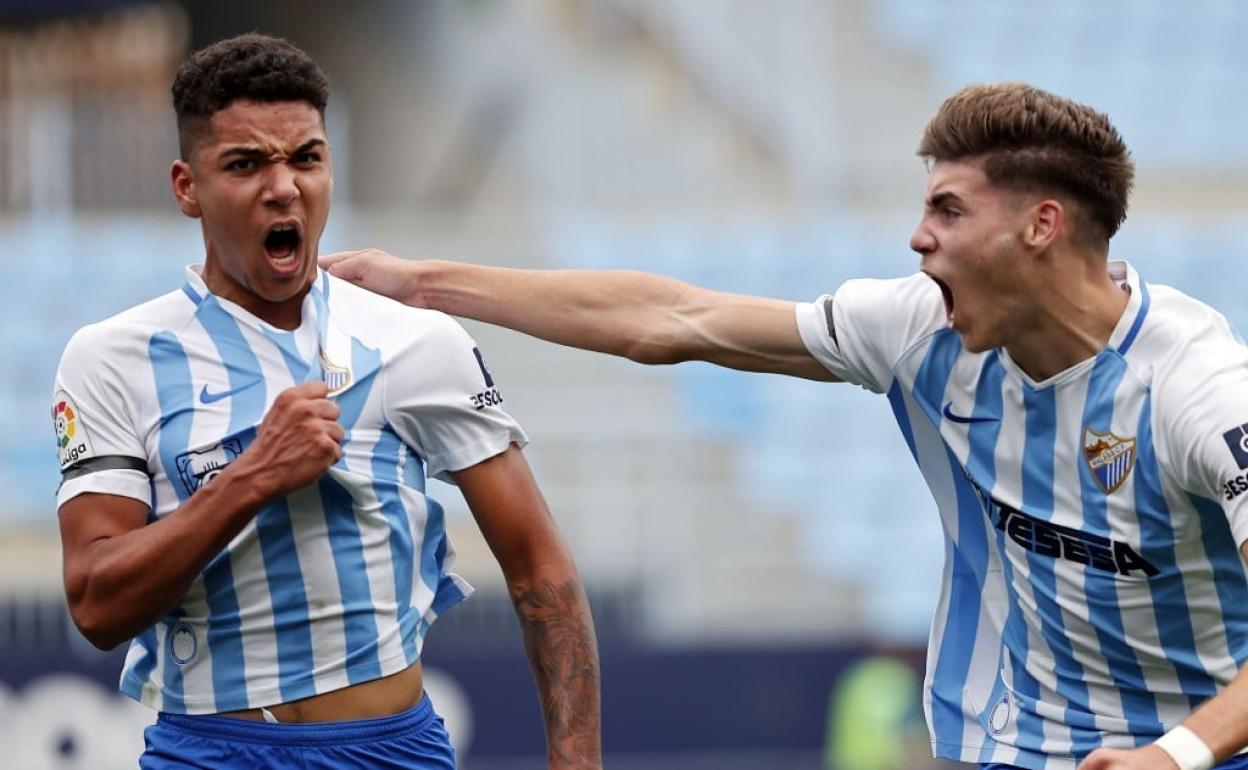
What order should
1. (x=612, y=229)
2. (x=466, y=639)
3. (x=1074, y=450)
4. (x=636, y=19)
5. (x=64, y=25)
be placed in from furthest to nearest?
(x=636, y=19)
(x=64, y=25)
(x=612, y=229)
(x=466, y=639)
(x=1074, y=450)

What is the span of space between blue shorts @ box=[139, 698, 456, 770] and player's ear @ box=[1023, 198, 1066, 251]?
155cm

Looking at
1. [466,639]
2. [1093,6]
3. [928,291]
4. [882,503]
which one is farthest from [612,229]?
[928,291]

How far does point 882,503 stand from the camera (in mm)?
12875

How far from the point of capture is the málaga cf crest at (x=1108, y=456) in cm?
397

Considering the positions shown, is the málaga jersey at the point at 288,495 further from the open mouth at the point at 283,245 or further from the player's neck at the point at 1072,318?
the player's neck at the point at 1072,318

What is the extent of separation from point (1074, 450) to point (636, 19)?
42.9 ft

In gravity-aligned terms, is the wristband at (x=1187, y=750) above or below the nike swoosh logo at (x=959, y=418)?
below

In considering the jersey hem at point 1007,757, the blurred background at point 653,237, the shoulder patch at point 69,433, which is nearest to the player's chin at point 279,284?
the shoulder patch at point 69,433

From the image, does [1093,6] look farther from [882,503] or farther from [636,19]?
[882,503]

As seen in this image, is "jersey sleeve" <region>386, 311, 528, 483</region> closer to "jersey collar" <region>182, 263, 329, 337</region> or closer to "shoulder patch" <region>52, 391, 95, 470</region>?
"jersey collar" <region>182, 263, 329, 337</region>

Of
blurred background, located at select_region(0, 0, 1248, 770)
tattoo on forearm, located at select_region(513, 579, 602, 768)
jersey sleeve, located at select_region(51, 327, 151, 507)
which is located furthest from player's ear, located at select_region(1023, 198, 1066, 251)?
blurred background, located at select_region(0, 0, 1248, 770)

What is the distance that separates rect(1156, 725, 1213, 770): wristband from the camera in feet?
11.4

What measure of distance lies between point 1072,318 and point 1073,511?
39 centimetres

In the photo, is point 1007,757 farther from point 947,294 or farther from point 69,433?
point 69,433
